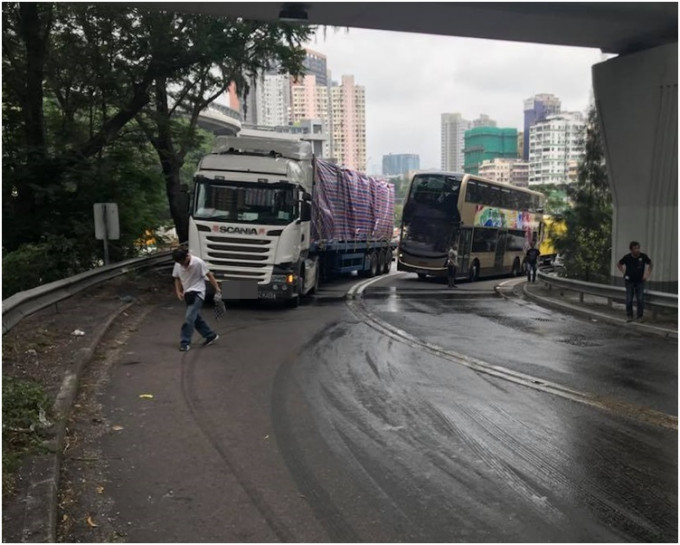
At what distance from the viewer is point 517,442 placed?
5.72 meters

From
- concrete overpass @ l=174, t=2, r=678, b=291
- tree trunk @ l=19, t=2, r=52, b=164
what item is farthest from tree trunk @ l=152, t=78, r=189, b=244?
concrete overpass @ l=174, t=2, r=678, b=291

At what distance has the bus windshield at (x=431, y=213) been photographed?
77.5 ft

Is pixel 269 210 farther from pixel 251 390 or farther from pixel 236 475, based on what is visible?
pixel 236 475

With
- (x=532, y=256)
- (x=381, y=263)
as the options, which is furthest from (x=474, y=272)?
(x=381, y=263)

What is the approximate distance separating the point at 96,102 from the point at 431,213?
1233 cm

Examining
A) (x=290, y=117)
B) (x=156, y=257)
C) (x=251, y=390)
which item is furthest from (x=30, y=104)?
(x=290, y=117)

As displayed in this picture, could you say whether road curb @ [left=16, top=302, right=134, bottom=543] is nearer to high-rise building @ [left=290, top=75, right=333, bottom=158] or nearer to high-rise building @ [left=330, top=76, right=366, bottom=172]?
high-rise building @ [left=290, top=75, right=333, bottom=158]

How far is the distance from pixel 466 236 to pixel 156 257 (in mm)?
11553

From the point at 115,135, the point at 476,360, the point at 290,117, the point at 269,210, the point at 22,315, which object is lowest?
the point at 476,360

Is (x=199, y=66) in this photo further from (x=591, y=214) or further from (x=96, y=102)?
(x=591, y=214)

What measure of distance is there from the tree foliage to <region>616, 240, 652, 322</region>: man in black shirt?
12.1 meters

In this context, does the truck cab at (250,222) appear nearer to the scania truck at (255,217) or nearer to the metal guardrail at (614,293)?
the scania truck at (255,217)

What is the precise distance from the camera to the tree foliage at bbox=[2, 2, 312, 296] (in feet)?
53.7

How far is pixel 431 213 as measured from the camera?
23938 mm
